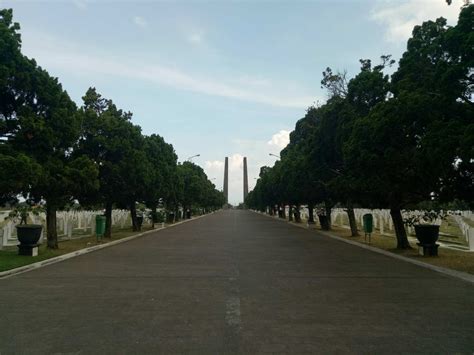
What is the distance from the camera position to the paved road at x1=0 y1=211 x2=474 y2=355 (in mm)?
6129

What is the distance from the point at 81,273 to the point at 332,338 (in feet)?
26.7

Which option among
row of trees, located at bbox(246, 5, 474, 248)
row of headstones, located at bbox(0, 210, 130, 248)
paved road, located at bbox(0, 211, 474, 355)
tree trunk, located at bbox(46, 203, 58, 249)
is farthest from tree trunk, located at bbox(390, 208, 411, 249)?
row of headstones, located at bbox(0, 210, 130, 248)

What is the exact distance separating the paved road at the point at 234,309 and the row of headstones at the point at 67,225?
35.7ft

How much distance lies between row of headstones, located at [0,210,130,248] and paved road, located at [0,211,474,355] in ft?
35.7

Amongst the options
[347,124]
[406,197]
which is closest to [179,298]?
[406,197]

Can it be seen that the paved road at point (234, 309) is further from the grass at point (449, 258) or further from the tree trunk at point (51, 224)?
the tree trunk at point (51, 224)

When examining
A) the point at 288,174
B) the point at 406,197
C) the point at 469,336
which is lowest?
the point at 469,336

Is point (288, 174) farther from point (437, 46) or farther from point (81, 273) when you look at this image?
point (81, 273)

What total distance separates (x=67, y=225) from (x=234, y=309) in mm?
21067

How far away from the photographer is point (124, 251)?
62.0 feet

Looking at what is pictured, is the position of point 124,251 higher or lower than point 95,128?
lower

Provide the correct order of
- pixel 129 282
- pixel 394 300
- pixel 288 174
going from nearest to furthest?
1. pixel 394 300
2. pixel 129 282
3. pixel 288 174

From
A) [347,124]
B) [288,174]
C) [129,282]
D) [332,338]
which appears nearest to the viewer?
[332,338]

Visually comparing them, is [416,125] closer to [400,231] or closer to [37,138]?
[400,231]
